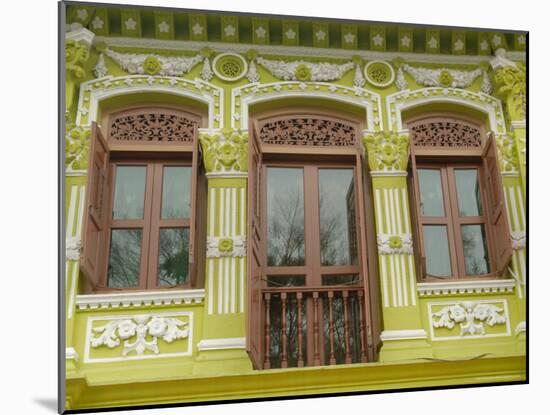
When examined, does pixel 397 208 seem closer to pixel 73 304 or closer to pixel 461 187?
pixel 461 187

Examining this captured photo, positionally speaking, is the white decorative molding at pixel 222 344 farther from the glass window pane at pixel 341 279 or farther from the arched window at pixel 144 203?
the glass window pane at pixel 341 279

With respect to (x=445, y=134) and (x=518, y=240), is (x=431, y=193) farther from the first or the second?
(x=518, y=240)

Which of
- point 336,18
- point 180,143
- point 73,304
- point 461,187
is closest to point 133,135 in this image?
point 180,143

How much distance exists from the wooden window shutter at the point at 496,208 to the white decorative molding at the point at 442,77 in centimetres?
39

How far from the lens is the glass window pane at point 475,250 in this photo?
3219mm

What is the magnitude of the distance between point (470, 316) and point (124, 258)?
1798 mm

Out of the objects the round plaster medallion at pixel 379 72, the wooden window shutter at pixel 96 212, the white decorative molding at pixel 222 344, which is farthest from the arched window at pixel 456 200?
the wooden window shutter at pixel 96 212

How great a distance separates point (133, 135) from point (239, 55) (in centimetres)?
77

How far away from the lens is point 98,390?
8.82 feet

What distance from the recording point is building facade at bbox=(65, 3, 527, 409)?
2873 mm

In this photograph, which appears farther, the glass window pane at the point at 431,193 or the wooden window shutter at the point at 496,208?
the glass window pane at the point at 431,193

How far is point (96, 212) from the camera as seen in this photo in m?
3.02

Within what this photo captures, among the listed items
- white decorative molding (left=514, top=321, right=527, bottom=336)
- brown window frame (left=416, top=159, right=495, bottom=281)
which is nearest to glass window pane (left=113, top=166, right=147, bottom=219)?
brown window frame (left=416, top=159, right=495, bottom=281)

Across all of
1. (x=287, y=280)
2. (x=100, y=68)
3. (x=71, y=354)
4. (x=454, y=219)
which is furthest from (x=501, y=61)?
(x=71, y=354)
